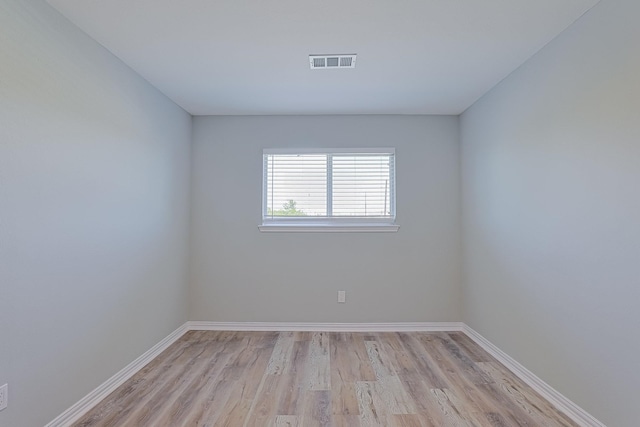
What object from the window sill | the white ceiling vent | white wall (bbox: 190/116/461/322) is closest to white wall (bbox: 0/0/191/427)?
white wall (bbox: 190/116/461/322)

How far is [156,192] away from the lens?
288cm

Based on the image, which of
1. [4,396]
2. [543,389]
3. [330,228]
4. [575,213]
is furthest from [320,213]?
[4,396]

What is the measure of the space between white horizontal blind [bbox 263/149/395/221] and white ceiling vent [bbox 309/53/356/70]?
1249 mm

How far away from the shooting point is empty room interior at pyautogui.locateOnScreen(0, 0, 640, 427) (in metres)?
1.70

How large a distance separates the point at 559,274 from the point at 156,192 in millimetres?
3136

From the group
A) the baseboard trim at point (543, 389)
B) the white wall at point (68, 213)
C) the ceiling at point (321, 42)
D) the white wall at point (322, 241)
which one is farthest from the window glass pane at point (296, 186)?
the baseboard trim at point (543, 389)

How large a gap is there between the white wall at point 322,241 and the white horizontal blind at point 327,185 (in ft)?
0.39

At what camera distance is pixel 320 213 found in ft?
11.9

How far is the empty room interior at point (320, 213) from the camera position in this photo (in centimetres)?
170

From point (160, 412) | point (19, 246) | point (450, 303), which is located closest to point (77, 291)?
point (19, 246)

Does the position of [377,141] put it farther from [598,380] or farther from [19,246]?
[19,246]

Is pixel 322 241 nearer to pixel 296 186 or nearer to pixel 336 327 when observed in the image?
pixel 296 186

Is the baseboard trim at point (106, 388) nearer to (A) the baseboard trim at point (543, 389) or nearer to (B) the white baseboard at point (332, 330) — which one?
(B) the white baseboard at point (332, 330)

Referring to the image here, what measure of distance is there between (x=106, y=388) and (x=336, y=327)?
208 cm
